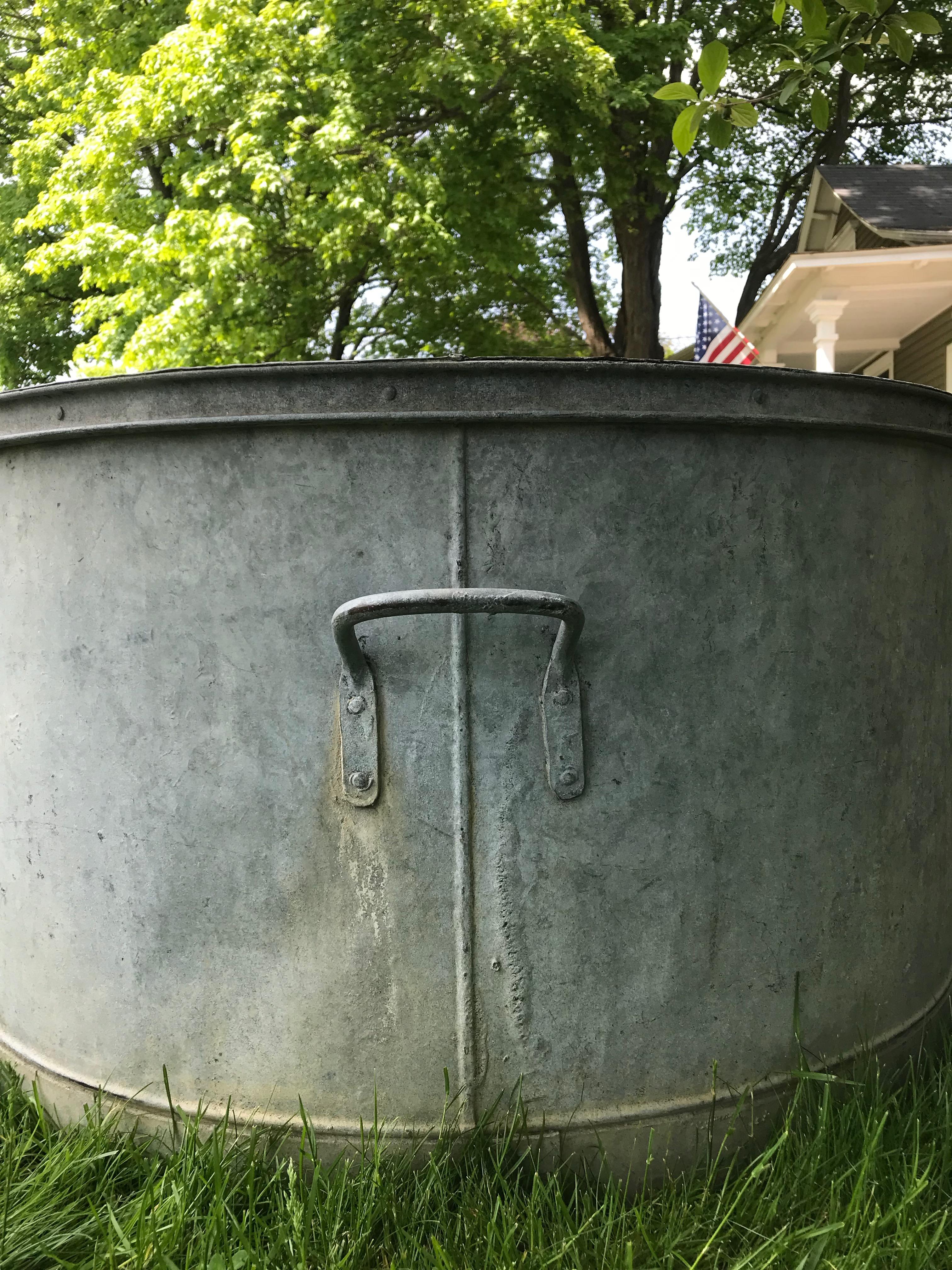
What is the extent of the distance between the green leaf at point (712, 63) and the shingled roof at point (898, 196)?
962 cm

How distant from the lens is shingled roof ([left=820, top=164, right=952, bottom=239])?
10.6 meters

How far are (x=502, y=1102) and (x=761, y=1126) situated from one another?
1.35 ft

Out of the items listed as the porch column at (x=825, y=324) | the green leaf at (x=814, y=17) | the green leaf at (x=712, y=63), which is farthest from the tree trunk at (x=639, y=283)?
the green leaf at (x=712, y=63)

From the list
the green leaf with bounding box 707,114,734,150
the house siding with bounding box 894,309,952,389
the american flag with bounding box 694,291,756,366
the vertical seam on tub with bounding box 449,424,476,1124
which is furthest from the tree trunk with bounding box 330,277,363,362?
the vertical seam on tub with bounding box 449,424,476,1124

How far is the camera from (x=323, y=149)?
33.0 ft

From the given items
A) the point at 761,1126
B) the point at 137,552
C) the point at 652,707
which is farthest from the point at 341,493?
the point at 761,1126

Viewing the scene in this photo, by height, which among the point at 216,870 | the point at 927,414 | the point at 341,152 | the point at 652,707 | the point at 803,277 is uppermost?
the point at 341,152

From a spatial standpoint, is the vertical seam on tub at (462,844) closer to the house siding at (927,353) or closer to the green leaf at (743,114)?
the green leaf at (743,114)

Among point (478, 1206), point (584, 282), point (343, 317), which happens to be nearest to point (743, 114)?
point (478, 1206)

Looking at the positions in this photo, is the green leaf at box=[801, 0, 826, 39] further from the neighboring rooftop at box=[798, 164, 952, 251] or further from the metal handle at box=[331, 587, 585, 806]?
the neighboring rooftop at box=[798, 164, 952, 251]

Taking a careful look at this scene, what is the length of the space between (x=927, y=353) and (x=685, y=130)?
10896 millimetres

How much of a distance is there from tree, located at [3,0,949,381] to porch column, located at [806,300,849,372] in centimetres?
229

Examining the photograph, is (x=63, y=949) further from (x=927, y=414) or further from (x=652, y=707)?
(x=927, y=414)

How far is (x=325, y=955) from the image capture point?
5.00 feet
